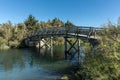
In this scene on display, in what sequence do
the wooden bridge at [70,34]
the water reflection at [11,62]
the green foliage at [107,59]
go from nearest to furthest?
the green foliage at [107,59], the wooden bridge at [70,34], the water reflection at [11,62]

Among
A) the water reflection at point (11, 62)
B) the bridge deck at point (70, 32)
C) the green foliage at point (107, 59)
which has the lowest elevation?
the water reflection at point (11, 62)

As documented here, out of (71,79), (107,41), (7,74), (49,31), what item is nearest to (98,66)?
(107,41)

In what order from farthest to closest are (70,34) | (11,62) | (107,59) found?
(70,34) < (11,62) < (107,59)

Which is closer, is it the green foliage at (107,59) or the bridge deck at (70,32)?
the green foliage at (107,59)

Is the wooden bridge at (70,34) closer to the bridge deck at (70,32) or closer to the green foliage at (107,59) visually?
the bridge deck at (70,32)

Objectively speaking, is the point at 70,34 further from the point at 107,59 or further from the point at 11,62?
the point at 107,59

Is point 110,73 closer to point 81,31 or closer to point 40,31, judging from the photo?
point 81,31

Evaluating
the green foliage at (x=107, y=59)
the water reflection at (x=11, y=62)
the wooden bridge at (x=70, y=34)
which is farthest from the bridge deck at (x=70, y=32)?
the water reflection at (x=11, y=62)

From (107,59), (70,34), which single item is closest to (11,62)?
(70,34)

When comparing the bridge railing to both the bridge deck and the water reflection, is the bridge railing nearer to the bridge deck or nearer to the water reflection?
the bridge deck

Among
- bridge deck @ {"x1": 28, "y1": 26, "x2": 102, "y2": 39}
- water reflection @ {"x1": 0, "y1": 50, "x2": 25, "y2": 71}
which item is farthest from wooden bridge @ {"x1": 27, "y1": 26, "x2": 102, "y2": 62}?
water reflection @ {"x1": 0, "y1": 50, "x2": 25, "y2": 71}

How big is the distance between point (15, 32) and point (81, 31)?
30950 millimetres

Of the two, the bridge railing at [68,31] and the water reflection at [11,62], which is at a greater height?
the bridge railing at [68,31]

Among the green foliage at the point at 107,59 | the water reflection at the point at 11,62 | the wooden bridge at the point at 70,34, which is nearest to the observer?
the green foliage at the point at 107,59
